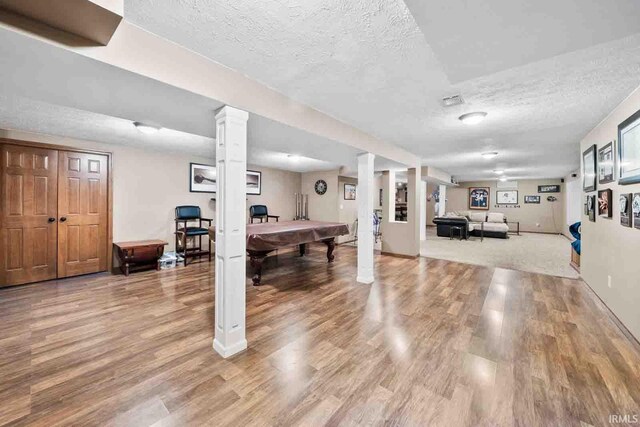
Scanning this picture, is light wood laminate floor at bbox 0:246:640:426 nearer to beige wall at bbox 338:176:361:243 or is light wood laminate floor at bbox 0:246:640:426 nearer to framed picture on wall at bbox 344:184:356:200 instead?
beige wall at bbox 338:176:361:243

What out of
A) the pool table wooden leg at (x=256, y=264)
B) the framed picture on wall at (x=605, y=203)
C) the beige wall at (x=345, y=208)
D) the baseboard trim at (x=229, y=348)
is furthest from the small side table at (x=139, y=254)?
the framed picture on wall at (x=605, y=203)

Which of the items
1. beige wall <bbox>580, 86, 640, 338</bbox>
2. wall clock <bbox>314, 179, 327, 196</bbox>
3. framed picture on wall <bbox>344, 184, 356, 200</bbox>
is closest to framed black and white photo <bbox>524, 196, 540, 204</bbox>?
framed picture on wall <bbox>344, 184, 356, 200</bbox>

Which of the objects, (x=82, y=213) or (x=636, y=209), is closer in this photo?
(x=636, y=209)

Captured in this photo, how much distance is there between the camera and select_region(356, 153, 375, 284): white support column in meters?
3.90

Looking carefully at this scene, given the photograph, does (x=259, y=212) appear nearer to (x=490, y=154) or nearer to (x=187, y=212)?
(x=187, y=212)

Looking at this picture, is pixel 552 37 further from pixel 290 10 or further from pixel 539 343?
pixel 539 343

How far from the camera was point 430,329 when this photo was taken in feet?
8.07

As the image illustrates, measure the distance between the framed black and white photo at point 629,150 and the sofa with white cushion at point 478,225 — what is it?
6.25m

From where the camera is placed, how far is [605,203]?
2812 mm

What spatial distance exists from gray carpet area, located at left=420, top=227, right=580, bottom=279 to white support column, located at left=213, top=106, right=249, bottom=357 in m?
4.86

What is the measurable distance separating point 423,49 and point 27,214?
544 centimetres

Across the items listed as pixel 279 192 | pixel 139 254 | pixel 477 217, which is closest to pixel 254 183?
pixel 279 192

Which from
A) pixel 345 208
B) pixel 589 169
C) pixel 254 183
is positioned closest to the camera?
pixel 589 169

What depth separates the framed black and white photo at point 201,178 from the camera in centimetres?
546
